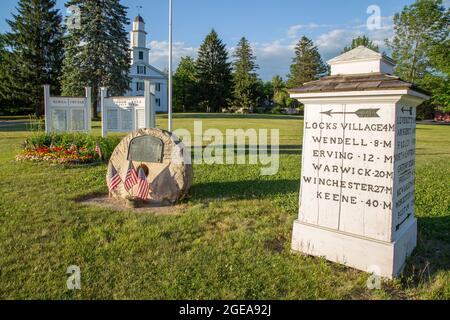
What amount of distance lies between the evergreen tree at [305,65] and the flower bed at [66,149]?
5582cm

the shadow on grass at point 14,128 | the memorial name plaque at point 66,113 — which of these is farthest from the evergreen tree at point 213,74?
the memorial name plaque at point 66,113

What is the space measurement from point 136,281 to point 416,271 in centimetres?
304

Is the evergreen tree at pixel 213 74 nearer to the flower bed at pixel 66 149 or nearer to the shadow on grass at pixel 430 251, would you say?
the flower bed at pixel 66 149

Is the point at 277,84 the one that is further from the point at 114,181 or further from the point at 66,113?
the point at 114,181

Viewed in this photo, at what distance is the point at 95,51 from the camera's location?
99.7 ft

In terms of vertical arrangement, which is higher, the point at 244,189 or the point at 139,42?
the point at 139,42

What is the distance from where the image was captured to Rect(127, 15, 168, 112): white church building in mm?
54938

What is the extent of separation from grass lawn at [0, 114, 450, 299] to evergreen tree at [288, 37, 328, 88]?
5966cm

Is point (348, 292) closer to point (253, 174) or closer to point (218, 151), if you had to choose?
point (253, 174)

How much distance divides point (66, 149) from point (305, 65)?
59.8 meters

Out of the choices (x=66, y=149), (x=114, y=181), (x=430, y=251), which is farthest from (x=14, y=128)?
(x=430, y=251)

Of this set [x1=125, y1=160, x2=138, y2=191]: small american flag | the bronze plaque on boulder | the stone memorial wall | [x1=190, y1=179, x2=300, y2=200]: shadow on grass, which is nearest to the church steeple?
the stone memorial wall

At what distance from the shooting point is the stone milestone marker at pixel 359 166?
3557 mm

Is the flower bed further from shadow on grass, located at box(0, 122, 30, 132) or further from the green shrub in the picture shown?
shadow on grass, located at box(0, 122, 30, 132)
